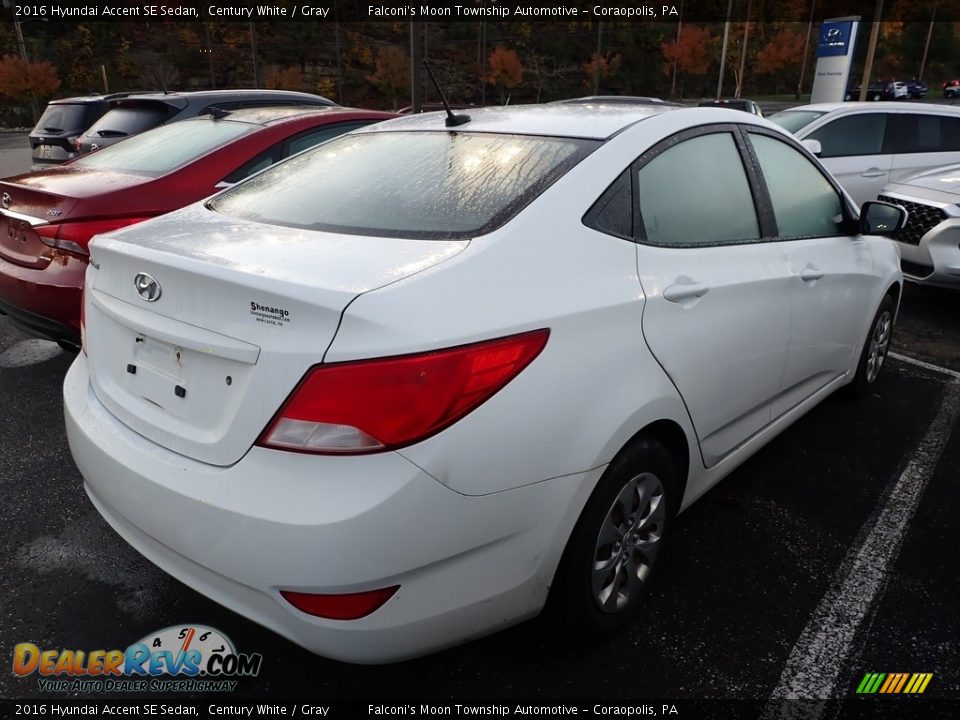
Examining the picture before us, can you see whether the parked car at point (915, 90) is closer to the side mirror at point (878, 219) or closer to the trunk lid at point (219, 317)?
the side mirror at point (878, 219)

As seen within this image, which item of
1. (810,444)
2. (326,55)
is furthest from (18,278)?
(326,55)

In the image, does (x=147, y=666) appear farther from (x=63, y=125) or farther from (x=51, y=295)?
(x=63, y=125)

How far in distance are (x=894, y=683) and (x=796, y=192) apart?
6.45 ft

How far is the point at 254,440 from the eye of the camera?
161 centimetres

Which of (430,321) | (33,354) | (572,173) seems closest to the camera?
(430,321)

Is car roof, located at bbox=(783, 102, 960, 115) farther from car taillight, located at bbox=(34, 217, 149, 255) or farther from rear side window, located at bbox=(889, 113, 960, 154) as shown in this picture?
car taillight, located at bbox=(34, 217, 149, 255)

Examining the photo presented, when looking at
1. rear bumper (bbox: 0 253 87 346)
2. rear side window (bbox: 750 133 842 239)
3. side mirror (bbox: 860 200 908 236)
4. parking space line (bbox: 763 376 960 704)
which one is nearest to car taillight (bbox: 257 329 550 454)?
parking space line (bbox: 763 376 960 704)

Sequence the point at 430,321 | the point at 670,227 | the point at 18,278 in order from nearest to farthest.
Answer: the point at 430,321 → the point at 670,227 → the point at 18,278

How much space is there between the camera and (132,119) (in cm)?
675

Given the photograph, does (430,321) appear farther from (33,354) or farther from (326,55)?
(326,55)

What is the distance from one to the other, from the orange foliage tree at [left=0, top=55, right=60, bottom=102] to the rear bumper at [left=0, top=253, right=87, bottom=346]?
43575mm

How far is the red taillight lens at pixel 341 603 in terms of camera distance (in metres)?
1.56

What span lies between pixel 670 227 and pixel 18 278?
314 centimetres

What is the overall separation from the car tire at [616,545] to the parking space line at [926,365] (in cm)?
329
